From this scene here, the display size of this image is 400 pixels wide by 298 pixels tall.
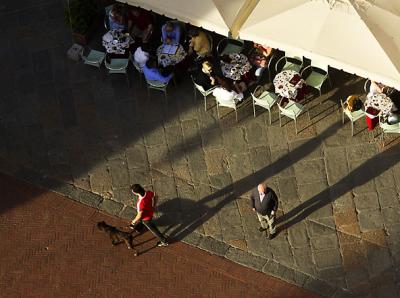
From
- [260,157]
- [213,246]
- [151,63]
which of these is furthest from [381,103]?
[151,63]

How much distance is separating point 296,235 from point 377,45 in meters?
3.75

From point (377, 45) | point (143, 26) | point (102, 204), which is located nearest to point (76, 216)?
point (102, 204)

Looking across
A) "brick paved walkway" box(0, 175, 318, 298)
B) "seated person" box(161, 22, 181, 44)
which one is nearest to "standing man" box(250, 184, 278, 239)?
"brick paved walkway" box(0, 175, 318, 298)

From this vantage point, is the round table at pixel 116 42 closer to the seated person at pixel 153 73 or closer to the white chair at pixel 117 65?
the white chair at pixel 117 65

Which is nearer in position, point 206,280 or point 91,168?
point 206,280

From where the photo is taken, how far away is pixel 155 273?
11250 mm

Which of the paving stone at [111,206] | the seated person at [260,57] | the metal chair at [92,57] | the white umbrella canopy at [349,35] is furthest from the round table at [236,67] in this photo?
the paving stone at [111,206]

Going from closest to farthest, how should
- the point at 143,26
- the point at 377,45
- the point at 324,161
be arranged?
1. the point at 377,45
2. the point at 324,161
3. the point at 143,26

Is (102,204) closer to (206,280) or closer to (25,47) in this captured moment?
(206,280)

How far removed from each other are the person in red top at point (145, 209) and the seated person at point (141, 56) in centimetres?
299

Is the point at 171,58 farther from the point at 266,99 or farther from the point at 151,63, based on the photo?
the point at 266,99

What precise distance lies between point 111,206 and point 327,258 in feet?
14.0

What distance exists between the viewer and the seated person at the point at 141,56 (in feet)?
40.4

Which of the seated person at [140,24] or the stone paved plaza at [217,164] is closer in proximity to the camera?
the stone paved plaza at [217,164]
